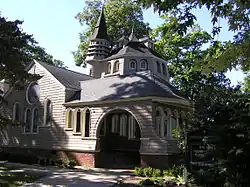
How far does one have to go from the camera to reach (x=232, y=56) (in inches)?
309

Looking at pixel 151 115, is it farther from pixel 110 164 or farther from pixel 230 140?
pixel 230 140

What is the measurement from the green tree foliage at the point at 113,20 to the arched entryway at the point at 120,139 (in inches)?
847

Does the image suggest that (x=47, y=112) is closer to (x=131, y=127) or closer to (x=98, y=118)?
(x=98, y=118)

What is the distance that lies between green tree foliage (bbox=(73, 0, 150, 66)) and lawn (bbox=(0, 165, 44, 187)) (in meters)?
27.9

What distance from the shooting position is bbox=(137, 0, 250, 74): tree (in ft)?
22.1

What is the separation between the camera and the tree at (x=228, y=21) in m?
6.74

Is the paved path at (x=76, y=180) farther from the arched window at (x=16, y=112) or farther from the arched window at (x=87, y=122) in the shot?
the arched window at (x=16, y=112)

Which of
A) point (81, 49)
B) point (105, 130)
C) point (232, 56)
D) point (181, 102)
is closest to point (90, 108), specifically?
point (105, 130)

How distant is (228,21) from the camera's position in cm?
870

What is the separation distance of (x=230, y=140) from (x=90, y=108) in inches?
444

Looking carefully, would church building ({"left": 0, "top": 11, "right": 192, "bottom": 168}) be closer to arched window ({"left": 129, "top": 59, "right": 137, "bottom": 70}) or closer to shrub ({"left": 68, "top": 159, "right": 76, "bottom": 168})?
shrub ({"left": 68, "top": 159, "right": 76, "bottom": 168})

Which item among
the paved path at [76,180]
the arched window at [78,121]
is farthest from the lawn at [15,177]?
the arched window at [78,121]

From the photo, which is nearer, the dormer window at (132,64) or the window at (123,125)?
the window at (123,125)

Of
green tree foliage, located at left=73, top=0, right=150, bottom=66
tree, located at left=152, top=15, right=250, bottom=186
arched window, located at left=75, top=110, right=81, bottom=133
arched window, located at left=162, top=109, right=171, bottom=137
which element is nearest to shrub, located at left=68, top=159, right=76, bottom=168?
arched window, located at left=75, top=110, right=81, bottom=133
